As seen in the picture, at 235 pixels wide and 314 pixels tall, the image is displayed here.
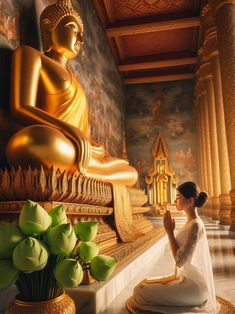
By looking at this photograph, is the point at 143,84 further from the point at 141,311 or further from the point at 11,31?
the point at 141,311

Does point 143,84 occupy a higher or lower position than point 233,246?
higher

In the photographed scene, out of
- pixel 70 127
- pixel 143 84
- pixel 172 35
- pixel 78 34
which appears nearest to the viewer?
pixel 70 127

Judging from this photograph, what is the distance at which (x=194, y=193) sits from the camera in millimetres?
1885

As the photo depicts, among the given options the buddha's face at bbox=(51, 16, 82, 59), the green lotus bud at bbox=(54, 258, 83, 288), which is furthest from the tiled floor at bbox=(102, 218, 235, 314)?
the buddha's face at bbox=(51, 16, 82, 59)

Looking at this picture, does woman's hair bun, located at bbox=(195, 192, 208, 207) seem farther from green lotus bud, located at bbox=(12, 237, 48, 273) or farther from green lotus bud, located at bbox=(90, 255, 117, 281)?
green lotus bud, located at bbox=(12, 237, 48, 273)

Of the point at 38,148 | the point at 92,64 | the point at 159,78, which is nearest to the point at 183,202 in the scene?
the point at 38,148

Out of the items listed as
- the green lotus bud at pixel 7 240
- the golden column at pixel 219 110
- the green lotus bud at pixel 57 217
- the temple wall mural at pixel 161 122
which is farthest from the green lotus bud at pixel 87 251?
the temple wall mural at pixel 161 122

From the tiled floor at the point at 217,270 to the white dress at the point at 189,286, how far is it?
0.21m

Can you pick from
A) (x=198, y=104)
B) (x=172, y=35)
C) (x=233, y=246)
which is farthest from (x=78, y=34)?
(x=198, y=104)

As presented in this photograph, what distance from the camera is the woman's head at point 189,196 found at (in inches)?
73.7

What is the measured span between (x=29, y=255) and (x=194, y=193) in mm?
1086

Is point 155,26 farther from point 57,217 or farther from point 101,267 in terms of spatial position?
point 101,267

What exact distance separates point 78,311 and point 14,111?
2108mm

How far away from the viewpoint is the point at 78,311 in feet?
5.86
